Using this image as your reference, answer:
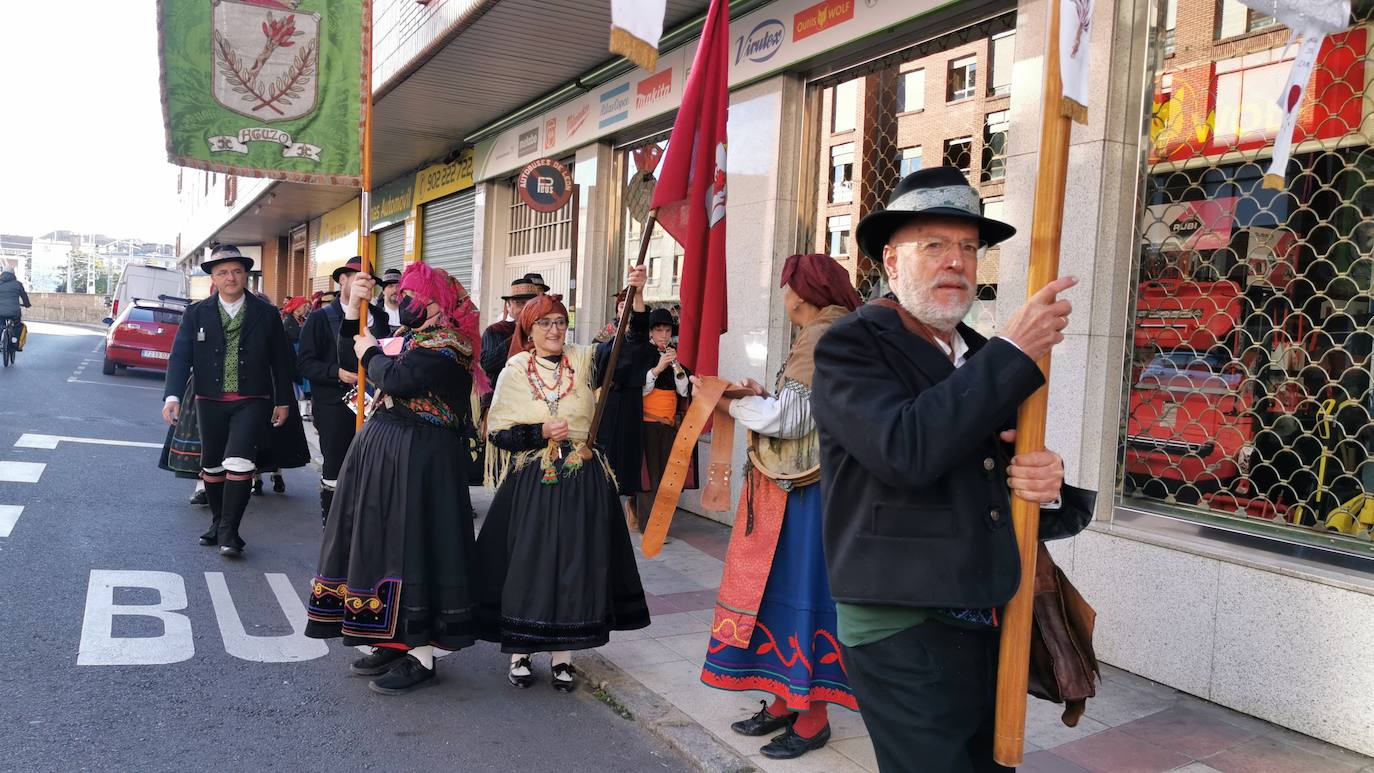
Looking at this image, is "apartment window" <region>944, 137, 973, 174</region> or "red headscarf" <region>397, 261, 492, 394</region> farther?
"apartment window" <region>944, 137, 973, 174</region>

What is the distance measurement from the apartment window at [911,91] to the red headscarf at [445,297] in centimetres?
Result: 368

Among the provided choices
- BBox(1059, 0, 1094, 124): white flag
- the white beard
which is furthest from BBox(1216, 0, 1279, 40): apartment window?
the white beard

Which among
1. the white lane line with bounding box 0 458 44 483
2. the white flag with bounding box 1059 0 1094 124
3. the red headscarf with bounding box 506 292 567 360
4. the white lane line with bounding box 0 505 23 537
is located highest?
the white flag with bounding box 1059 0 1094 124

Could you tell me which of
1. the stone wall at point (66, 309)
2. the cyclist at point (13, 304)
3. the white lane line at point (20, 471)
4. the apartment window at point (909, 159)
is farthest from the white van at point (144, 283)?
the stone wall at point (66, 309)

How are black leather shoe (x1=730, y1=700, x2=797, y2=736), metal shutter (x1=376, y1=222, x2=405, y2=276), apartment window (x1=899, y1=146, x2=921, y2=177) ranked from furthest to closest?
metal shutter (x1=376, y1=222, x2=405, y2=276)
apartment window (x1=899, y1=146, x2=921, y2=177)
black leather shoe (x1=730, y1=700, x2=797, y2=736)

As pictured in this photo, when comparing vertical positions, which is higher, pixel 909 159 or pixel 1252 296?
pixel 909 159

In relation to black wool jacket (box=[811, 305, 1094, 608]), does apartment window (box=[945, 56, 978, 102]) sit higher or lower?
higher

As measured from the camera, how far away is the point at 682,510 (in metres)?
9.48

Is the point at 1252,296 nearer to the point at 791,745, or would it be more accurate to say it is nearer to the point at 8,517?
the point at 791,745

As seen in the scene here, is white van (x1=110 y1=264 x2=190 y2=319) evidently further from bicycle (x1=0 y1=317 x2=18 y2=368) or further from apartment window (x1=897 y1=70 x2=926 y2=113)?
apartment window (x1=897 y1=70 x2=926 y2=113)

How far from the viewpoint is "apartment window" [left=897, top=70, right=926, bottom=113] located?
6.98 meters

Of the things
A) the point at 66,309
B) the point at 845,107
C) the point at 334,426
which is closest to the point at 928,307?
the point at 845,107

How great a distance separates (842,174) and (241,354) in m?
4.59

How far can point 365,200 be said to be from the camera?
5.56 meters
